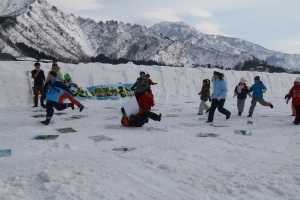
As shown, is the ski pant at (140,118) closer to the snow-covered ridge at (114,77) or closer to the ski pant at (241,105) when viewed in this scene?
the ski pant at (241,105)

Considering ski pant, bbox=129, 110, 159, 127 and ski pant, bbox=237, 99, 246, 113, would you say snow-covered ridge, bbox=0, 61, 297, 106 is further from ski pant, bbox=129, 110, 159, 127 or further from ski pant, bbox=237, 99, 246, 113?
ski pant, bbox=129, 110, 159, 127

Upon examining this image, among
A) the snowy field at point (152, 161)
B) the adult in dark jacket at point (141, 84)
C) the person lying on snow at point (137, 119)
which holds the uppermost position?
the adult in dark jacket at point (141, 84)

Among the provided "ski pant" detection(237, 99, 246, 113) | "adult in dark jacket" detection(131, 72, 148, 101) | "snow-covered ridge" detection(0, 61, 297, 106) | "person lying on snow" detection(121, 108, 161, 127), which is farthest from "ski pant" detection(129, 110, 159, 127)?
"snow-covered ridge" detection(0, 61, 297, 106)

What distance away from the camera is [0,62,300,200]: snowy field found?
4.28 metres

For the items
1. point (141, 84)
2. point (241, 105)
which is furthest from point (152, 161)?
point (241, 105)

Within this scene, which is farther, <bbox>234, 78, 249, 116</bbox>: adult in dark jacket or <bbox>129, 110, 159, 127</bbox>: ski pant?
<bbox>234, 78, 249, 116</bbox>: adult in dark jacket

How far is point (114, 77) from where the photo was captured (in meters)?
19.2

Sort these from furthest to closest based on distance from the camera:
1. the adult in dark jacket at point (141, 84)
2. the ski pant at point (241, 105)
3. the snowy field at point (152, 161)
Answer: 1. the adult in dark jacket at point (141, 84)
2. the ski pant at point (241, 105)
3. the snowy field at point (152, 161)

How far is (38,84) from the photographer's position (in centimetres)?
1330

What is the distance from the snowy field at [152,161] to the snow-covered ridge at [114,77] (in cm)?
470

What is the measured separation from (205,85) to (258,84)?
1892 mm

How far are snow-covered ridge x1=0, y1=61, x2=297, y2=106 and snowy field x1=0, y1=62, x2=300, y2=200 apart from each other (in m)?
4.70

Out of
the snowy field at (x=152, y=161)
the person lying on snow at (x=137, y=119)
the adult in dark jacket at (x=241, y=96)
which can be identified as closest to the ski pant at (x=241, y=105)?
the adult in dark jacket at (x=241, y=96)

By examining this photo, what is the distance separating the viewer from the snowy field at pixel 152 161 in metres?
4.28
